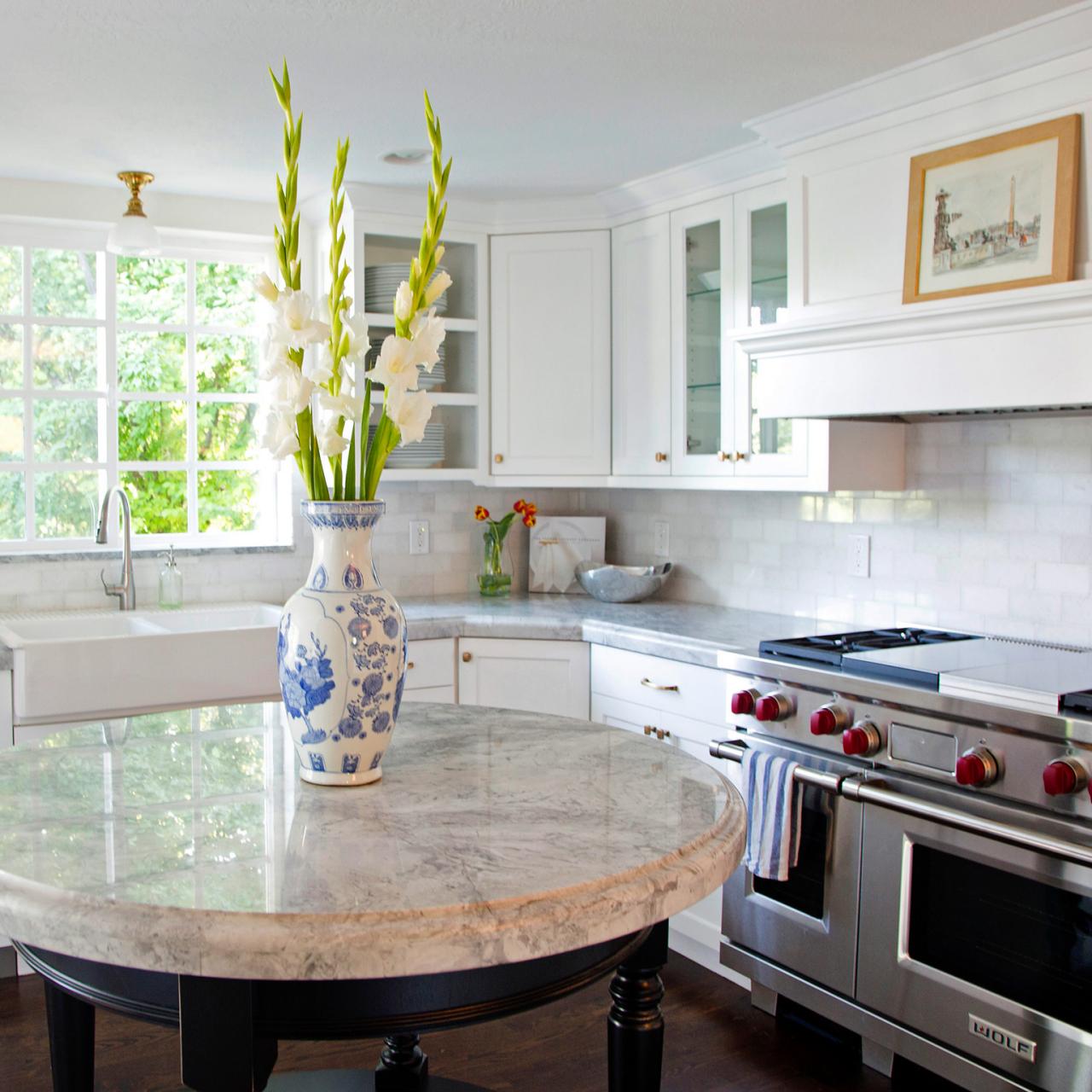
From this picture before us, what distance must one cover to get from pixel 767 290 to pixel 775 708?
49.9 inches

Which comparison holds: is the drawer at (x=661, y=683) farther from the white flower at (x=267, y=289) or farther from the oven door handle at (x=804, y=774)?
the white flower at (x=267, y=289)

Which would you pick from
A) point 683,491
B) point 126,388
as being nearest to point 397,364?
point 683,491

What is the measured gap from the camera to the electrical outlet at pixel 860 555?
3434mm

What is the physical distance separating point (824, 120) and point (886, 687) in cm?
145

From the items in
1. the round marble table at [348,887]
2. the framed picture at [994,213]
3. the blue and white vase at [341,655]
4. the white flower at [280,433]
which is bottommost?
the round marble table at [348,887]

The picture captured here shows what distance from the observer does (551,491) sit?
459 cm

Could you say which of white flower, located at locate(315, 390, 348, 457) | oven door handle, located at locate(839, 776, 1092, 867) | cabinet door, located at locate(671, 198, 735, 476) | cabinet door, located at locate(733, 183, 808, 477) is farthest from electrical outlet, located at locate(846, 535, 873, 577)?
white flower, located at locate(315, 390, 348, 457)

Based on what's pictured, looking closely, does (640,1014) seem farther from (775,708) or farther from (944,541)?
(944,541)

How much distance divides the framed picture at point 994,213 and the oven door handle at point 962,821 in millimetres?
1130

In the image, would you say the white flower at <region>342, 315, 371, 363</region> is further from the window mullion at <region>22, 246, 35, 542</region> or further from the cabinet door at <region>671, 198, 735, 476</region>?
the window mullion at <region>22, 246, 35, 542</region>

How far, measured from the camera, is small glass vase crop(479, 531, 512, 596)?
14.2ft

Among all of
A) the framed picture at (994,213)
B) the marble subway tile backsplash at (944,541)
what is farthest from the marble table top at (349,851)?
the marble subway tile backsplash at (944,541)

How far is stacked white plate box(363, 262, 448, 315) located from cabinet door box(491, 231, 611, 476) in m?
0.27

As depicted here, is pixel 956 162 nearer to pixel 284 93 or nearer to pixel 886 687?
pixel 886 687
